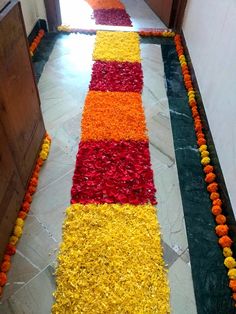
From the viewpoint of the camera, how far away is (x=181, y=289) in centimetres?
116

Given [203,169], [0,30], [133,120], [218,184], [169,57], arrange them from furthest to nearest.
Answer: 1. [169,57]
2. [133,120]
3. [203,169]
4. [218,184]
5. [0,30]

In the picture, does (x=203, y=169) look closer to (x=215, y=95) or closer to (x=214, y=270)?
(x=215, y=95)

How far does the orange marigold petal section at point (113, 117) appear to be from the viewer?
1807mm

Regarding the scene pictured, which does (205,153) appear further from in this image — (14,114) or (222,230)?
(14,114)

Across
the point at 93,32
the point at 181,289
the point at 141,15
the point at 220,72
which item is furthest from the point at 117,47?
the point at 181,289

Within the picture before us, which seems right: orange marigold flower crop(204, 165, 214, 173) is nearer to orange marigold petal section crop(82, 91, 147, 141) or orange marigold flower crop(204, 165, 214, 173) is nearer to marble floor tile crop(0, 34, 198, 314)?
marble floor tile crop(0, 34, 198, 314)

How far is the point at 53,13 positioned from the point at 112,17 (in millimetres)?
763

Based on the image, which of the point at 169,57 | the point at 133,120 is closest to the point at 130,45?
the point at 169,57

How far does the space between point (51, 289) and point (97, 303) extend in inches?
8.3

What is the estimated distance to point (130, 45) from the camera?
2.74 metres

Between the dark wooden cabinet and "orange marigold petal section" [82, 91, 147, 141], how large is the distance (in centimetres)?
50

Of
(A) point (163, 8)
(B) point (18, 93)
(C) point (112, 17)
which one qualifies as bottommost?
(C) point (112, 17)

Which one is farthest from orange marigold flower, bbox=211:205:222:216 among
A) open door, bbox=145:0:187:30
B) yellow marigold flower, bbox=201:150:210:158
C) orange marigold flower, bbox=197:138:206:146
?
open door, bbox=145:0:187:30

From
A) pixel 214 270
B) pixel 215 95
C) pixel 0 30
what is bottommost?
pixel 214 270
